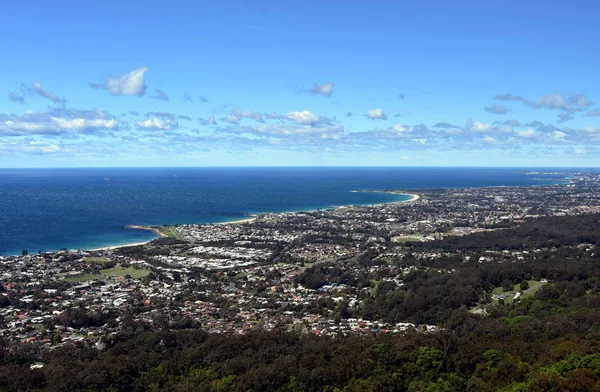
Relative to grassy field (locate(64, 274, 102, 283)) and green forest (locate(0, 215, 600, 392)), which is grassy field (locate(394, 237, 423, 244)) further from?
grassy field (locate(64, 274, 102, 283))

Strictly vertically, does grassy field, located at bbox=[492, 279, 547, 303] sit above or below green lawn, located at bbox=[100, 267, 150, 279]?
above

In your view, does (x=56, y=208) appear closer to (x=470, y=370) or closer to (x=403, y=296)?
(x=403, y=296)

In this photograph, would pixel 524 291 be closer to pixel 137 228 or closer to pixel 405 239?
pixel 405 239

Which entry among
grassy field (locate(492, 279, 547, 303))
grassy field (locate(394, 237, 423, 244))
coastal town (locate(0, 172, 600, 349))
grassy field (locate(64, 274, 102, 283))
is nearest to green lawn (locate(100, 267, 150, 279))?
coastal town (locate(0, 172, 600, 349))

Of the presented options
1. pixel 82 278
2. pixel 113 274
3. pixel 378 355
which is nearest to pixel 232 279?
pixel 113 274

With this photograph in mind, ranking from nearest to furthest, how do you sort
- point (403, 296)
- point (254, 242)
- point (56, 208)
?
point (403, 296)
point (254, 242)
point (56, 208)

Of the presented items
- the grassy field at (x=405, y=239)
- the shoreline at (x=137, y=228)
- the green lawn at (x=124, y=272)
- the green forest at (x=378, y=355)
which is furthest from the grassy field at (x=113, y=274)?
the grassy field at (x=405, y=239)

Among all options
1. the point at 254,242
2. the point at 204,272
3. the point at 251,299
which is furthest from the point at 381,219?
the point at 251,299

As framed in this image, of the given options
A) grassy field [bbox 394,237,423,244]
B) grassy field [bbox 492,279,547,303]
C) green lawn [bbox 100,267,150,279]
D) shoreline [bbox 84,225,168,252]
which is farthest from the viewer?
grassy field [bbox 394,237,423,244]

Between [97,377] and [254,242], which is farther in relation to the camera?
[254,242]
